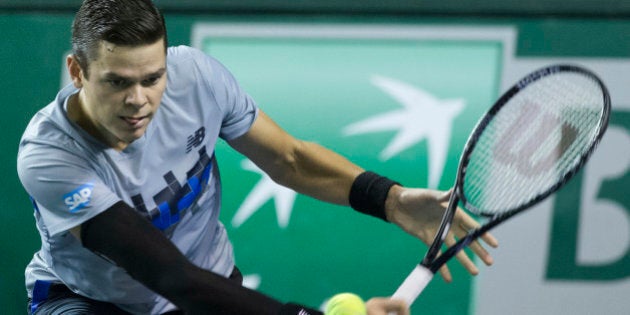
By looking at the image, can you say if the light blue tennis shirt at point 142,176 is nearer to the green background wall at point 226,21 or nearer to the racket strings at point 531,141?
the racket strings at point 531,141

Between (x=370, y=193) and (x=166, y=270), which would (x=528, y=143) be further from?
(x=166, y=270)

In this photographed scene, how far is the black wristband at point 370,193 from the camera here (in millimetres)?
3330

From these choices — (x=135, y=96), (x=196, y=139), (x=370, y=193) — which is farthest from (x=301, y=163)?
(x=135, y=96)

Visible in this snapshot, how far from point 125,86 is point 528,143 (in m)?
1.24

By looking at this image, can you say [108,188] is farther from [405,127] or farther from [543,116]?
[405,127]

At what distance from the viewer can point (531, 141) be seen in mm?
3436

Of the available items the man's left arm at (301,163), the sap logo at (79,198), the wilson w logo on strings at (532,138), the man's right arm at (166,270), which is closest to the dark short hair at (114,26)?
the sap logo at (79,198)

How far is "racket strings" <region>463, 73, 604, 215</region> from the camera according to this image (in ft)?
10.6

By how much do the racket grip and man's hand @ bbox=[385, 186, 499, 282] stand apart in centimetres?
21

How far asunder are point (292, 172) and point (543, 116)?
0.77 m

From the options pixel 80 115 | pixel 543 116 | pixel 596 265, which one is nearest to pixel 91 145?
pixel 80 115

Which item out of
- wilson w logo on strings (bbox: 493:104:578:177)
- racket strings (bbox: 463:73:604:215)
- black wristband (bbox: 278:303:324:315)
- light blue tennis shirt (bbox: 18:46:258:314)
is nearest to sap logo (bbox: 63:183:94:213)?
light blue tennis shirt (bbox: 18:46:258:314)

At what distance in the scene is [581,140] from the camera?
10.8 ft

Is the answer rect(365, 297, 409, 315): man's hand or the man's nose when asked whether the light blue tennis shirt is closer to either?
the man's nose
